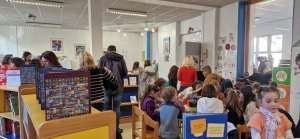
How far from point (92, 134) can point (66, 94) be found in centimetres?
25

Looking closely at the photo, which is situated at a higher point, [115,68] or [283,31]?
[283,31]

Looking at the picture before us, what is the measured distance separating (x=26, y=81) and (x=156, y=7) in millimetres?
3918

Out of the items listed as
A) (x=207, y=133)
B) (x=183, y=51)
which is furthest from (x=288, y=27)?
(x=207, y=133)

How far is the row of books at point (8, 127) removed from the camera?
232cm

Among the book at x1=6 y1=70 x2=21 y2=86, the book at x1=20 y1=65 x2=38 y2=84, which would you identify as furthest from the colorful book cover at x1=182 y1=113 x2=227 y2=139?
the book at x1=6 y1=70 x2=21 y2=86

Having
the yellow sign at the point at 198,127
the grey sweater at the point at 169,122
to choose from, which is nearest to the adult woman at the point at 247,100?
the grey sweater at the point at 169,122

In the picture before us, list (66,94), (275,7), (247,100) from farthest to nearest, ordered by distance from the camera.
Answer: (275,7) → (247,100) → (66,94)

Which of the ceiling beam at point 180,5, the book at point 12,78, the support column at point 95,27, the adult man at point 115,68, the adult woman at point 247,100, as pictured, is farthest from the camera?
the ceiling beam at point 180,5

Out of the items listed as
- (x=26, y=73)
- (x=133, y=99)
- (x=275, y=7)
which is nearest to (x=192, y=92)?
(x=133, y=99)

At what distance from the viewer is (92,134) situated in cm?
99

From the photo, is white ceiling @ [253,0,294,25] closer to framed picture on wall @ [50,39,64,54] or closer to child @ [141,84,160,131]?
child @ [141,84,160,131]

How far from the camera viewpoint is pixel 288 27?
22.2 feet

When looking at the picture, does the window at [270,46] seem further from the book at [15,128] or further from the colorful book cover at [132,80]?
the book at [15,128]

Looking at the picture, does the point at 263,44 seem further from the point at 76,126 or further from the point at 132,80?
the point at 76,126
